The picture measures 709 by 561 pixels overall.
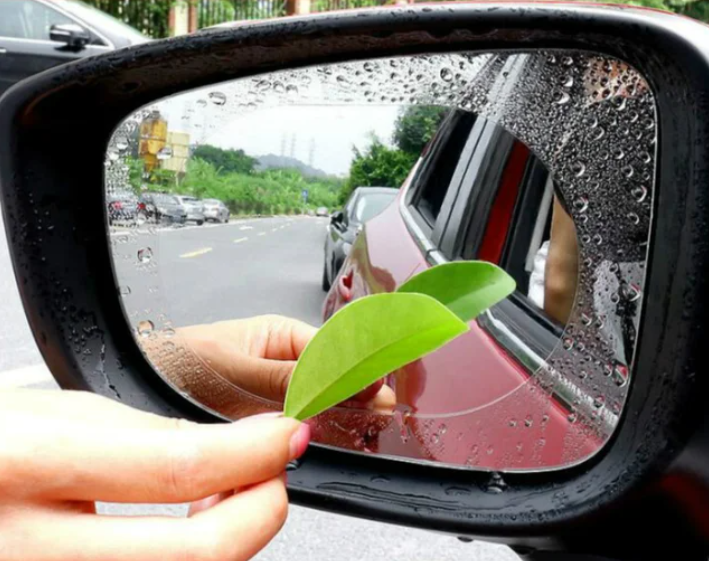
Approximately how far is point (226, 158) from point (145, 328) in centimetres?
29

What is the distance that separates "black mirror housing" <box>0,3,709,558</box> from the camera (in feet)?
2.11

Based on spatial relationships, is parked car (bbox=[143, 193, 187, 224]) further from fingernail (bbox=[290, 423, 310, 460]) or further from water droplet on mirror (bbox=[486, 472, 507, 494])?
water droplet on mirror (bbox=[486, 472, 507, 494])

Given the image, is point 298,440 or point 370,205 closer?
point 298,440

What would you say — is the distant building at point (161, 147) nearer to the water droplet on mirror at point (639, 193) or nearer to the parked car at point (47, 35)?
the water droplet on mirror at point (639, 193)

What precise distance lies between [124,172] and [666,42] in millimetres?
687

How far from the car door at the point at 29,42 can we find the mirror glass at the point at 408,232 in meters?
8.04

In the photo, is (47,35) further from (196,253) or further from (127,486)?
(127,486)

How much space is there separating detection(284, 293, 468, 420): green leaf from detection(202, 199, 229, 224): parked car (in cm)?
29

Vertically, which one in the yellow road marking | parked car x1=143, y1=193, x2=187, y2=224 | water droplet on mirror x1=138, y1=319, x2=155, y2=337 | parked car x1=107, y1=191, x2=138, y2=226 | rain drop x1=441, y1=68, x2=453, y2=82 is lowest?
water droplet on mirror x1=138, y1=319, x2=155, y2=337

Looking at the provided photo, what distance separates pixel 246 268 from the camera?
92 cm

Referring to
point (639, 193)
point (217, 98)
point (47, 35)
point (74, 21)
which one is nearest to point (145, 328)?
point (217, 98)

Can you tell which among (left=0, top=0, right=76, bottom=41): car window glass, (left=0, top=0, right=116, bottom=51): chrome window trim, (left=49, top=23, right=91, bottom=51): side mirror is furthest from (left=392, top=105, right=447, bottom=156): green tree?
(left=0, top=0, right=76, bottom=41): car window glass

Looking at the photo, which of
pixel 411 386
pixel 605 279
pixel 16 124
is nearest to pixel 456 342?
pixel 411 386

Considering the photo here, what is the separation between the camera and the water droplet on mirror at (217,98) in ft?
3.11
